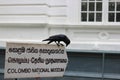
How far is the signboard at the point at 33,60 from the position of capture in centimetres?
448

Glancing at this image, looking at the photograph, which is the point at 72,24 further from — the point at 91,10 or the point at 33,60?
the point at 33,60

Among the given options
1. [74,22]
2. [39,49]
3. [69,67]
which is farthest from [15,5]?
[39,49]

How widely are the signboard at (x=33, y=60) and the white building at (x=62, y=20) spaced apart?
4.28 metres

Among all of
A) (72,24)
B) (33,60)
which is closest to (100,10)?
(72,24)

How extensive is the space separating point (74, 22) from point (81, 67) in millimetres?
1394

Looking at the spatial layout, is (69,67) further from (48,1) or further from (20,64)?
(20,64)

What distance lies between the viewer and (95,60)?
8.75 meters

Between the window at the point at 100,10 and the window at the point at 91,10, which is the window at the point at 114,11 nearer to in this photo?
the window at the point at 100,10

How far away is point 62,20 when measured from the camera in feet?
30.8

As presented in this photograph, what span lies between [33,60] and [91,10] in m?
5.30

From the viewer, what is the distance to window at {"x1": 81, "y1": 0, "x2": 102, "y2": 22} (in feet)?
31.2

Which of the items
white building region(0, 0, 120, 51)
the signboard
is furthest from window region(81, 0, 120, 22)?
the signboard

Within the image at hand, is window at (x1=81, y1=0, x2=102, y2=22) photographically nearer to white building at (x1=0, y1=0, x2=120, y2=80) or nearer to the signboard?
white building at (x1=0, y1=0, x2=120, y2=80)

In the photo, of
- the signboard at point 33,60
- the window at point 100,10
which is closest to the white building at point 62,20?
the window at point 100,10
